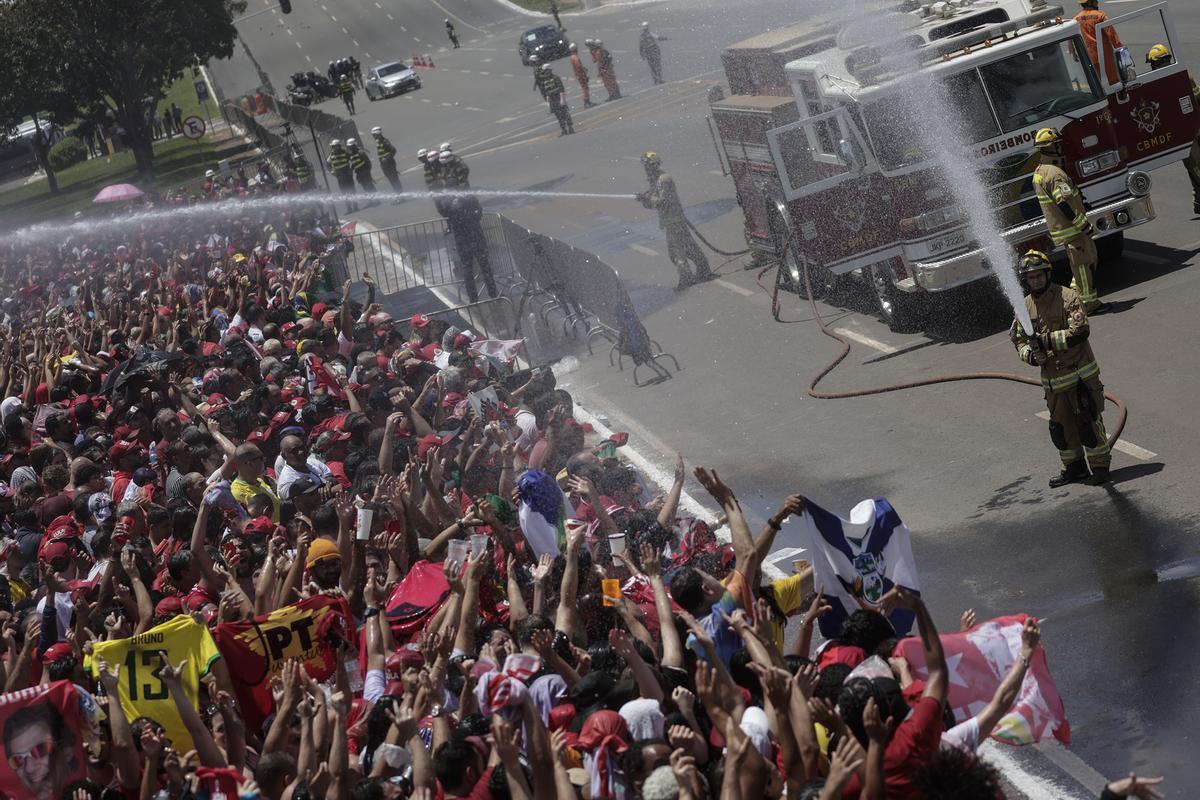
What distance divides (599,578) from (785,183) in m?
7.84

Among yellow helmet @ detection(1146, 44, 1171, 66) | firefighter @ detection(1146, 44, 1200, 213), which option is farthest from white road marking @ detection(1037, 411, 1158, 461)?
yellow helmet @ detection(1146, 44, 1171, 66)

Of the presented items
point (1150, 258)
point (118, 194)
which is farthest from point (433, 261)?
point (118, 194)

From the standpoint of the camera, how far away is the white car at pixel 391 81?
54.8m

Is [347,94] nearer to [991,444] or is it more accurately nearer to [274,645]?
[991,444]

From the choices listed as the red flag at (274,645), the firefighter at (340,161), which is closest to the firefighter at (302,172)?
the firefighter at (340,161)

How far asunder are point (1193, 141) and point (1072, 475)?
589cm

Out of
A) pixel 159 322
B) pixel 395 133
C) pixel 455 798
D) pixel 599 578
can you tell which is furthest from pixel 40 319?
pixel 395 133

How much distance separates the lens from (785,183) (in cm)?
1394

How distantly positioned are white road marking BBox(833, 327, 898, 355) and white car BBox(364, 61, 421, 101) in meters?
42.6

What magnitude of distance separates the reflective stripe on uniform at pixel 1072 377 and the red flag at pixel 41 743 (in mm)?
6343

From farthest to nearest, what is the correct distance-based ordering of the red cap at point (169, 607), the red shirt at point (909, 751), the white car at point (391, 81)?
the white car at point (391, 81), the red cap at point (169, 607), the red shirt at point (909, 751)

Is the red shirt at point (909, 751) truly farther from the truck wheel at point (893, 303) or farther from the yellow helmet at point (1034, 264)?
the truck wheel at point (893, 303)

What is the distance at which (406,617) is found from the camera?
703 cm

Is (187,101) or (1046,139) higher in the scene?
(187,101)
